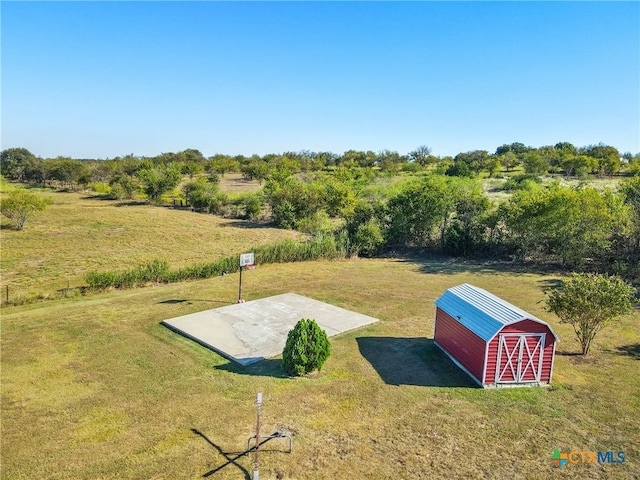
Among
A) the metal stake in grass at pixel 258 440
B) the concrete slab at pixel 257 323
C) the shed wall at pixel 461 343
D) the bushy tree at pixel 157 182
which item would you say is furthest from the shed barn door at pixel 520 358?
the bushy tree at pixel 157 182

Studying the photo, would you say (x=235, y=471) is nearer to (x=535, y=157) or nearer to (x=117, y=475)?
(x=117, y=475)

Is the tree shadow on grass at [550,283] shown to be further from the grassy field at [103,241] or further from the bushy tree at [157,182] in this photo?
the bushy tree at [157,182]

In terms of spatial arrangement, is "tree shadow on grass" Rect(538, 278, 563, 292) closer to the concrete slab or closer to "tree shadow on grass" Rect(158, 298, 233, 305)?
the concrete slab

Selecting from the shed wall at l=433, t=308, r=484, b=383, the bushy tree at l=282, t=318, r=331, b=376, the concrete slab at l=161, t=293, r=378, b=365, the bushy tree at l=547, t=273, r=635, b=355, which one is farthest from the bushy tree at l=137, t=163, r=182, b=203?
the bushy tree at l=547, t=273, r=635, b=355

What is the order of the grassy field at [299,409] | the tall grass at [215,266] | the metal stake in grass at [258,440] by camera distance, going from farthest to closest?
the tall grass at [215,266], the grassy field at [299,409], the metal stake in grass at [258,440]

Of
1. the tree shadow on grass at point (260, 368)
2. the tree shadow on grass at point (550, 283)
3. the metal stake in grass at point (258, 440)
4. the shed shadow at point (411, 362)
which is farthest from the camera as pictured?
the tree shadow on grass at point (550, 283)

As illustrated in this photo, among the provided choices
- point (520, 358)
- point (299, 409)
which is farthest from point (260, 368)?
point (520, 358)
